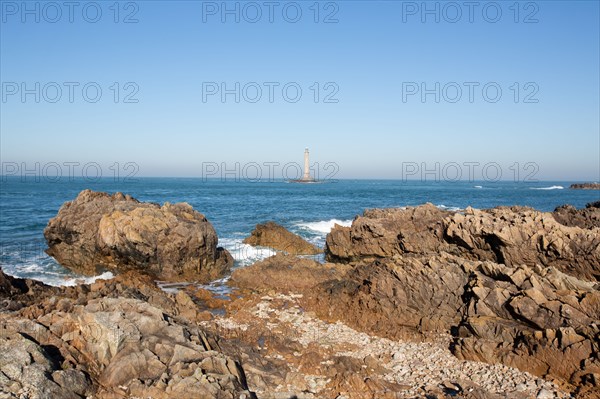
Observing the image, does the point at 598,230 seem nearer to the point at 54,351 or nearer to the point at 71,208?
the point at 54,351

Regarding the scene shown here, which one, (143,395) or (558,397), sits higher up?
(143,395)

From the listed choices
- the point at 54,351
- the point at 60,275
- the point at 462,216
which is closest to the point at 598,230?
the point at 462,216

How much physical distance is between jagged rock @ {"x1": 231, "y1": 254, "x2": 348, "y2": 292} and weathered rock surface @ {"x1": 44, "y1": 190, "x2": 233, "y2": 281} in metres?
2.12

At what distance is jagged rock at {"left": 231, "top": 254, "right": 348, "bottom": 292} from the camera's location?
16812 mm

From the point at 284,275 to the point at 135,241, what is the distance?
6.46 m

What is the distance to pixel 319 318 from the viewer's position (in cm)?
1327

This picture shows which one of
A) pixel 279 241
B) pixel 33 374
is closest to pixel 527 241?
pixel 279 241

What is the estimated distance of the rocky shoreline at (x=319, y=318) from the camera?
7.41m

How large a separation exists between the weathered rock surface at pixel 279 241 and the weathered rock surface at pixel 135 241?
494 cm

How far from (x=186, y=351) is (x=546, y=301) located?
27.1 ft

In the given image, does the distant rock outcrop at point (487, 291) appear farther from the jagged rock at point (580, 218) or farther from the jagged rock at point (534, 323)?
the jagged rock at point (580, 218)

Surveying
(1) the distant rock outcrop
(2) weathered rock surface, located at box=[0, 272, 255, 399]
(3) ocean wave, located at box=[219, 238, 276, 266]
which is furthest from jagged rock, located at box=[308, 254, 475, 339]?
(3) ocean wave, located at box=[219, 238, 276, 266]

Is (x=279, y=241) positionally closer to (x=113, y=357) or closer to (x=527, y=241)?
Answer: (x=527, y=241)

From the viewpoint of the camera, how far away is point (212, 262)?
64.0ft
